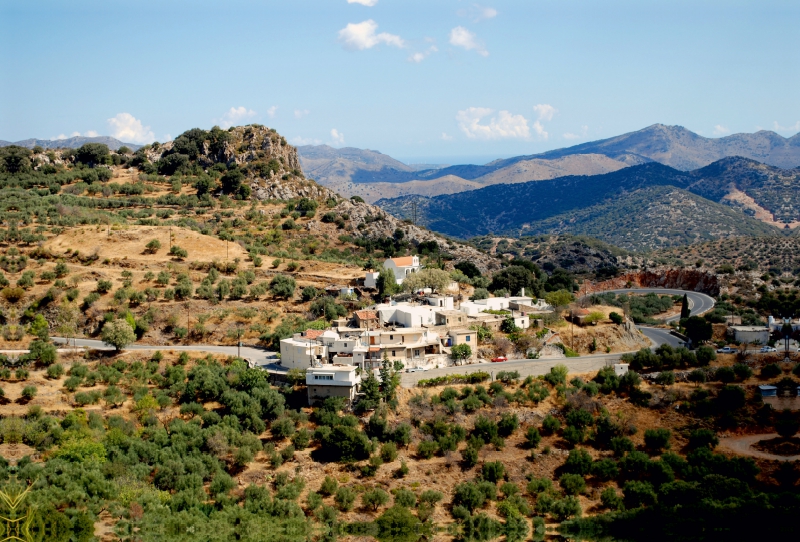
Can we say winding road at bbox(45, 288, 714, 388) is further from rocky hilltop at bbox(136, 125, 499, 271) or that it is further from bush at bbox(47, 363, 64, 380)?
rocky hilltop at bbox(136, 125, 499, 271)

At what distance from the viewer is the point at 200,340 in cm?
4512

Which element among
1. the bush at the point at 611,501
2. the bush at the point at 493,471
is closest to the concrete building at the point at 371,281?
the bush at the point at 493,471

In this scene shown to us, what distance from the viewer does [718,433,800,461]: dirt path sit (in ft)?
113

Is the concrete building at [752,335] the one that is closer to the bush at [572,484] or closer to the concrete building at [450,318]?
the concrete building at [450,318]

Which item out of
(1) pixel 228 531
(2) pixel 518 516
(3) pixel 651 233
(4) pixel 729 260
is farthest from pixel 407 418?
(3) pixel 651 233

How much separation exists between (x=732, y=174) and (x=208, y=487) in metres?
183

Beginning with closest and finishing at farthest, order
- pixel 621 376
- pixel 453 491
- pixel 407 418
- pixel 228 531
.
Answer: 1. pixel 228 531
2. pixel 453 491
3. pixel 407 418
4. pixel 621 376

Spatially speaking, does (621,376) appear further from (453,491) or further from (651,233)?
(651,233)

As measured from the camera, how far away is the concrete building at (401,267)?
178 feet

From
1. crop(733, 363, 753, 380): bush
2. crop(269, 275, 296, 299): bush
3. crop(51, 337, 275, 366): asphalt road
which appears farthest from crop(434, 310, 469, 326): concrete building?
crop(733, 363, 753, 380): bush

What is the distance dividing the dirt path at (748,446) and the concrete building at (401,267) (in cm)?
2419

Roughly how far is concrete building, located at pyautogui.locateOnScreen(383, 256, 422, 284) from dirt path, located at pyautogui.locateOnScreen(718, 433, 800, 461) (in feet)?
79.4

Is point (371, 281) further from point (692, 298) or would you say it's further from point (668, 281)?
point (668, 281)

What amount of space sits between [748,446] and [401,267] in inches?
1037
